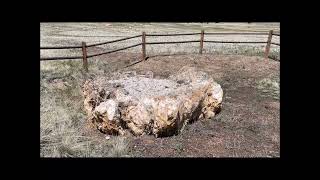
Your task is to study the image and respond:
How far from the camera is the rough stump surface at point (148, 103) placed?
6.03 meters

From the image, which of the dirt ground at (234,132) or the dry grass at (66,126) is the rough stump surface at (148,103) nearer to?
the dirt ground at (234,132)

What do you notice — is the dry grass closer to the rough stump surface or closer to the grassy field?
the grassy field

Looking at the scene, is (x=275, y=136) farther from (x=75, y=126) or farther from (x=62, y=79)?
(x=62, y=79)

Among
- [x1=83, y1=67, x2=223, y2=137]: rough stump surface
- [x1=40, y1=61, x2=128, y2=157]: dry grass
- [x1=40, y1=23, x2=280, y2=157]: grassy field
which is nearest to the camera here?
[x1=40, y1=61, x2=128, y2=157]: dry grass

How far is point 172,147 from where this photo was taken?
19.1ft

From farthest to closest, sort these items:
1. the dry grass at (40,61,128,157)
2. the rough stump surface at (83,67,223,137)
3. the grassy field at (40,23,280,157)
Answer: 1. the rough stump surface at (83,67,223,137)
2. the grassy field at (40,23,280,157)
3. the dry grass at (40,61,128,157)

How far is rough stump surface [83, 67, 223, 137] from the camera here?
6031 millimetres

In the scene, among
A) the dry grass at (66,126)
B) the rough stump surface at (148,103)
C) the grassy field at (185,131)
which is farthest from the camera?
the rough stump surface at (148,103)

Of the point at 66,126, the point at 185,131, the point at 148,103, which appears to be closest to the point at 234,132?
the point at 185,131

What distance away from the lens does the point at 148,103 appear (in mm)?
6090

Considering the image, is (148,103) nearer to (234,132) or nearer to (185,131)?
(185,131)

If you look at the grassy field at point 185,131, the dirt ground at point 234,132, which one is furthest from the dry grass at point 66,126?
the dirt ground at point 234,132

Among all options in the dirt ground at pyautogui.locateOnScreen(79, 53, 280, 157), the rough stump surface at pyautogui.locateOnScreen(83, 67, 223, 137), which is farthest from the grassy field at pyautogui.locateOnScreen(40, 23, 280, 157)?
Result: the rough stump surface at pyautogui.locateOnScreen(83, 67, 223, 137)
